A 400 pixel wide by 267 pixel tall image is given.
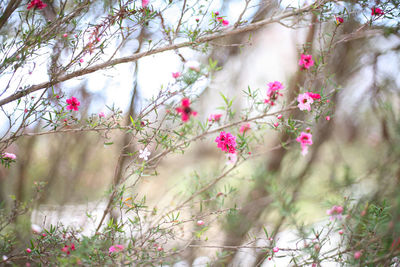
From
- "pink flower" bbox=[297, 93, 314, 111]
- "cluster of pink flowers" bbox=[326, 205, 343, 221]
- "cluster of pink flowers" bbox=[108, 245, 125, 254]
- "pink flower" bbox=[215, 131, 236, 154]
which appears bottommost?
"cluster of pink flowers" bbox=[108, 245, 125, 254]

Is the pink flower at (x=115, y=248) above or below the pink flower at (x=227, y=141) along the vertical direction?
below

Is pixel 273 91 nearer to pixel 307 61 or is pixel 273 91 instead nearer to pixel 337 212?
pixel 307 61

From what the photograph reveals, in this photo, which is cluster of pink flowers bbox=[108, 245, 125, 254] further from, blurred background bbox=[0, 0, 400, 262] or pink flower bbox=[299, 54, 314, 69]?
pink flower bbox=[299, 54, 314, 69]

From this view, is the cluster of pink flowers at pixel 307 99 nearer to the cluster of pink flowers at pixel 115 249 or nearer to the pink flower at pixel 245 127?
the pink flower at pixel 245 127

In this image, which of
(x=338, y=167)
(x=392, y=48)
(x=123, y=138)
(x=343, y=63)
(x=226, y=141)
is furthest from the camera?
(x=338, y=167)

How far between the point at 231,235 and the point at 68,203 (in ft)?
5.18

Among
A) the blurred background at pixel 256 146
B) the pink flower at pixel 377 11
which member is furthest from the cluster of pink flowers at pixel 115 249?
the pink flower at pixel 377 11

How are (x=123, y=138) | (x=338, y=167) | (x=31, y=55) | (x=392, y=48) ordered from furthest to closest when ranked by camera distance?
(x=338, y=167), (x=123, y=138), (x=392, y=48), (x=31, y=55)

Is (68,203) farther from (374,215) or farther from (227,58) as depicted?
(374,215)

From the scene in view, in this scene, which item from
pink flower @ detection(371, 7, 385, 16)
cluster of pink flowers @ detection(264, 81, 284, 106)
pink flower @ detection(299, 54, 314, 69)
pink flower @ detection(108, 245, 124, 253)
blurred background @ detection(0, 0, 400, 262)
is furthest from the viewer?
A: blurred background @ detection(0, 0, 400, 262)

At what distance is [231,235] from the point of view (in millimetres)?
2619

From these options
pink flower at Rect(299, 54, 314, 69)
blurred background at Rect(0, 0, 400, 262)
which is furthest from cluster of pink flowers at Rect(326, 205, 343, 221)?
pink flower at Rect(299, 54, 314, 69)

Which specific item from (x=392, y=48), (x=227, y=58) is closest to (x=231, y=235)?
(x=227, y=58)

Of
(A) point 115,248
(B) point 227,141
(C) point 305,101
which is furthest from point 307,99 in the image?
(A) point 115,248
